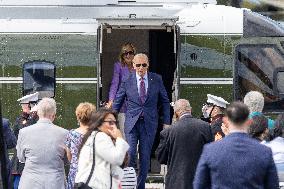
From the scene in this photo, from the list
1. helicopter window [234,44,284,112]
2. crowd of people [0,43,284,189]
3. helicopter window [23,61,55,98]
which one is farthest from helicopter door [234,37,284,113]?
helicopter window [23,61,55,98]

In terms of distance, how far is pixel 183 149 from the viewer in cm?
1102

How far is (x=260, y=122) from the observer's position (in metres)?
10.3

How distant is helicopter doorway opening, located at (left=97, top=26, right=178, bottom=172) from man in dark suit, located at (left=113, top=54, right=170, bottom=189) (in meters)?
1.08

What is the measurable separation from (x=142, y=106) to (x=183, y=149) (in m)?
2.33

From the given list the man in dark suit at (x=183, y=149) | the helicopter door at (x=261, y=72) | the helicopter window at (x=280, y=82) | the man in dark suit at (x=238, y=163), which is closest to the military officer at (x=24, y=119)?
the man in dark suit at (x=183, y=149)

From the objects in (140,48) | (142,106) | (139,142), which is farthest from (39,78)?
(139,142)

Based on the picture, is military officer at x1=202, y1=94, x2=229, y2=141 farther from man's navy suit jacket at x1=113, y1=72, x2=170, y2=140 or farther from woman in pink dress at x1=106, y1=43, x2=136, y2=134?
woman in pink dress at x1=106, y1=43, x2=136, y2=134

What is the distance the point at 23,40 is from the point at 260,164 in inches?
263

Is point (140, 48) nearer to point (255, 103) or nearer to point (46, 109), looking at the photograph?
point (255, 103)

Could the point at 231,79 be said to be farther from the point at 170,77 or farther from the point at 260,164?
the point at 260,164

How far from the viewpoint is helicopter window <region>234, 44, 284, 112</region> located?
14.2 metres

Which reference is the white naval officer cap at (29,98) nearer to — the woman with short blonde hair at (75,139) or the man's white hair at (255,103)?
the woman with short blonde hair at (75,139)

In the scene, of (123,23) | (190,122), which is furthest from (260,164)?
(123,23)

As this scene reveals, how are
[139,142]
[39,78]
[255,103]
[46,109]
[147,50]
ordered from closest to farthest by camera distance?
1. [46,109]
2. [255,103]
3. [139,142]
4. [39,78]
5. [147,50]
